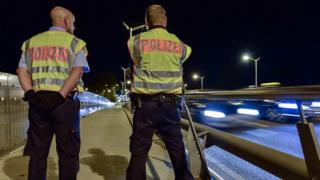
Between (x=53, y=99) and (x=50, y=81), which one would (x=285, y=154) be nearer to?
(x=53, y=99)

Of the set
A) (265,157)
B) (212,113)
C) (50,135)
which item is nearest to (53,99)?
(50,135)

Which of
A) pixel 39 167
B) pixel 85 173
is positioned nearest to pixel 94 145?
pixel 85 173

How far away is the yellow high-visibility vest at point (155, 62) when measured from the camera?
3.85m

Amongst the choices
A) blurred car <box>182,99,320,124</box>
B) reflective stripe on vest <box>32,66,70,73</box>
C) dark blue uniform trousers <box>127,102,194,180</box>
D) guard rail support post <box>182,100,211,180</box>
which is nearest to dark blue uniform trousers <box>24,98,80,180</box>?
reflective stripe on vest <box>32,66,70,73</box>

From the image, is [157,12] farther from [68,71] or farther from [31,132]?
[31,132]

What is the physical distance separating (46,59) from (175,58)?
1202mm

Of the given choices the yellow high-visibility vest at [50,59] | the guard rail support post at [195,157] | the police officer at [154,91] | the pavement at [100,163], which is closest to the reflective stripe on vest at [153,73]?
the police officer at [154,91]

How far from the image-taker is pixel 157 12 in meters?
4.02

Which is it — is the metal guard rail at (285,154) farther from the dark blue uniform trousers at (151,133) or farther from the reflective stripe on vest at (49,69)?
the reflective stripe on vest at (49,69)

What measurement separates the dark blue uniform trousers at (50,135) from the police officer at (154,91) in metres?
0.59

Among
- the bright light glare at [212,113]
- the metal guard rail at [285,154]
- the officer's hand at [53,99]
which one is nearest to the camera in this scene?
the metal guard rail at [285,154]

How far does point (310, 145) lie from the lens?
2.84 meters

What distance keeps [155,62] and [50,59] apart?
97cm

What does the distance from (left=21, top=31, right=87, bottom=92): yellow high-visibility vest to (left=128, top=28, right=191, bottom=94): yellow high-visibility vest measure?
599 mm
